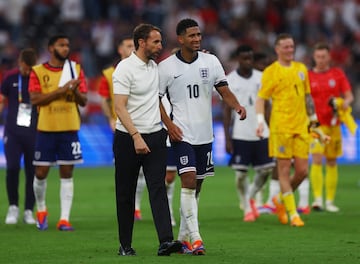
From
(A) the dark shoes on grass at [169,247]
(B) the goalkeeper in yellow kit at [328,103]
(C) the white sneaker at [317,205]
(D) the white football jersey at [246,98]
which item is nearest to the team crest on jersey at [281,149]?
(D) the white football jersey at [246,98]

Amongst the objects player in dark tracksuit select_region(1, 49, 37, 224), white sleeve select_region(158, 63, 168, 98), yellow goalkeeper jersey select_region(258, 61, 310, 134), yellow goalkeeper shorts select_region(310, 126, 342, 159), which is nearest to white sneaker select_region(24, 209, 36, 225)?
player in dark tracksuit select_region(1, 49, 37, 224)

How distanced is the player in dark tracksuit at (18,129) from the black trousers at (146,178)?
4.54 metres

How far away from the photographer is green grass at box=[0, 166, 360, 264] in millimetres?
11539

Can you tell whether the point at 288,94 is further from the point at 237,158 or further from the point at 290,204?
the point at 237,158

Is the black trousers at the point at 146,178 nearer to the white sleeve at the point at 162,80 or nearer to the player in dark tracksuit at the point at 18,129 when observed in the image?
the white sleeve at the point at 162,80

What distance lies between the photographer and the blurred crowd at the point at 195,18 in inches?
1244

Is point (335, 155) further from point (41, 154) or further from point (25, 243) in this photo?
point (25, 243)

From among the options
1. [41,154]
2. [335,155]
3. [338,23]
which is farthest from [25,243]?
[338,23]

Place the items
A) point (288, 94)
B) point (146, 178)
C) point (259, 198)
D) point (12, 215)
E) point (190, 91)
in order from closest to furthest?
point (146, 178) < point (190, 91) < point (288, 94) < point (12, 215) < point (259, 198)

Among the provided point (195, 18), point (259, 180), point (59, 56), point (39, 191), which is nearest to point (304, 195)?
point (259, 180)

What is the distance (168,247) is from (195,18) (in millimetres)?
22689

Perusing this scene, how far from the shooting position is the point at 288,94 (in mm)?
15297

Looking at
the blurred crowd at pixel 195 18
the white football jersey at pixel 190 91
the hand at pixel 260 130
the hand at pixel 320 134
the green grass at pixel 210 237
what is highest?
the blurred crowd at pixel 195 18

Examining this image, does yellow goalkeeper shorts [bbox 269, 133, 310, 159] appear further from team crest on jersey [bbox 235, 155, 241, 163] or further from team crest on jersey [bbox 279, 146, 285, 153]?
team crest on jersey [bbox 235, 155, 241, 163]
